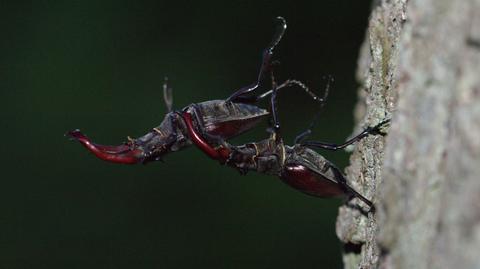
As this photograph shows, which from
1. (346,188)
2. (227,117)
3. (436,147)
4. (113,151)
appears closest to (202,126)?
(227,117)

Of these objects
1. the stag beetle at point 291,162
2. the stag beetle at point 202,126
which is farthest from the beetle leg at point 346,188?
the stag beetle at point 202,126

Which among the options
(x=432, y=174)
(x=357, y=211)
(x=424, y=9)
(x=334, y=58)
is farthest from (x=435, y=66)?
(x=334, y=58)

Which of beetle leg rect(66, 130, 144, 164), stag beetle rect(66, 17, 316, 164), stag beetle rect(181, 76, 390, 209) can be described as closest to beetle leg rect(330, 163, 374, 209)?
stag beetle rect(181, 76, 390, 209)

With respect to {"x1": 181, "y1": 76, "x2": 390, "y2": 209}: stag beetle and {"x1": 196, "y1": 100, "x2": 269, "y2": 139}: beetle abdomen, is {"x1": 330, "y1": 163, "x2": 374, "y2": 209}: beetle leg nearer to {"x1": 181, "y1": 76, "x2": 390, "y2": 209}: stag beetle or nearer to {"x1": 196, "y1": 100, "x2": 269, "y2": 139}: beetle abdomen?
{"x1": 181, "y1": 76, "x2": 390, "y2": 209}: stag beetle

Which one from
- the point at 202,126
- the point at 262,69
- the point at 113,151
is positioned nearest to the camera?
the point at 113,151

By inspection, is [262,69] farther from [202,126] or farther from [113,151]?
[113,151]
